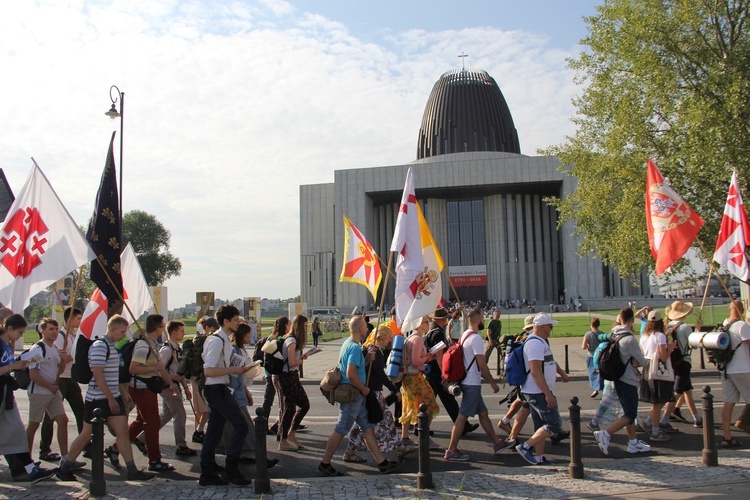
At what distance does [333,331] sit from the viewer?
40625 millimetres

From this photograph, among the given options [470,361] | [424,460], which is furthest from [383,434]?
[424,460]

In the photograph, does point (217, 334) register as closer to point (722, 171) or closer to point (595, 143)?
point (722, 171)

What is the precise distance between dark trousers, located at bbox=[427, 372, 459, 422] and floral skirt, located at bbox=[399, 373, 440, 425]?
13 centimetres

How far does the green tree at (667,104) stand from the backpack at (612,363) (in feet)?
40.2

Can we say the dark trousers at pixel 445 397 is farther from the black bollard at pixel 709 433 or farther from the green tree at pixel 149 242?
the green tree at pixel 149 242

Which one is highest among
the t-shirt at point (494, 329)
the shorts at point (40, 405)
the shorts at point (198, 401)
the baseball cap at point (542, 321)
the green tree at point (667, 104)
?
the green tree at point (667, 104)

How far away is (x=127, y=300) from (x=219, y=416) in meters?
4.72

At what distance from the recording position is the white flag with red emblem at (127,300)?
28.4ft

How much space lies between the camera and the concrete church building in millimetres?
67688

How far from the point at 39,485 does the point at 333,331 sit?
112 ft

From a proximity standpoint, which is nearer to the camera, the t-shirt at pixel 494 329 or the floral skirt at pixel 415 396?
the floral skirt at pixel 415 396

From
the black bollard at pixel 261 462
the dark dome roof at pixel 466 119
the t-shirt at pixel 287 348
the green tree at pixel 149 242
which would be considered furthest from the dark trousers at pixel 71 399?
the green tree at pixel 149 242

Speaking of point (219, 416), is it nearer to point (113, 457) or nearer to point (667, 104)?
point (113, 457)

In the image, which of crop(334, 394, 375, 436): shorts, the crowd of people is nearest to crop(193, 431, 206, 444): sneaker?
the crowd of people
